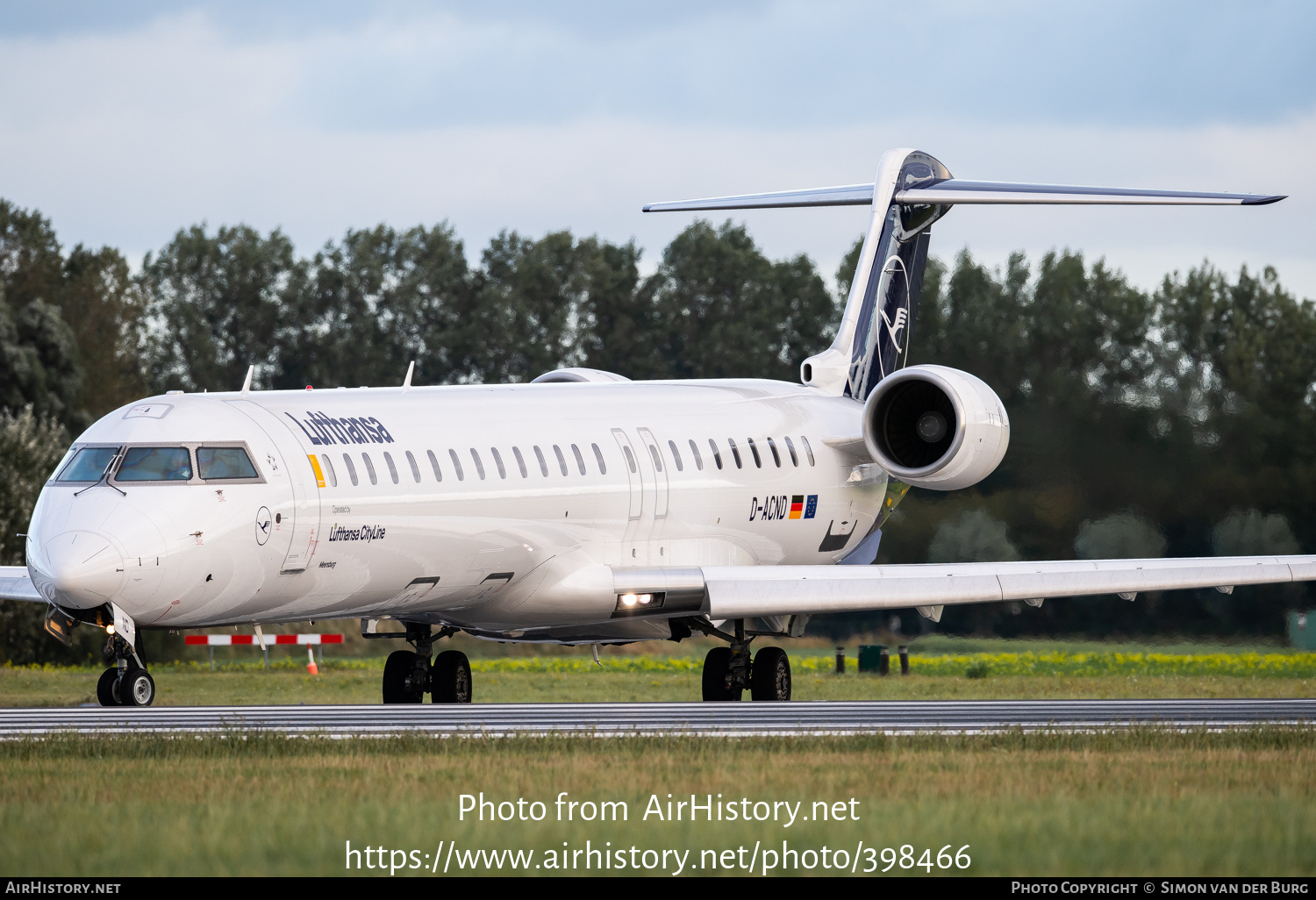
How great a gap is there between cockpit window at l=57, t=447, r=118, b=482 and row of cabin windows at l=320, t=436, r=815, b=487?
7.02 ft

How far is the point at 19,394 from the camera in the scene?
57188mm

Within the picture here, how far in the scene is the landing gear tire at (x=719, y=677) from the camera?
25688 mm

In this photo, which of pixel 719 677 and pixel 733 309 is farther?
pixel 733 309

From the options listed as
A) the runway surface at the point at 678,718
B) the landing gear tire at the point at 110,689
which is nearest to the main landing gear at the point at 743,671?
the runway surface at the point at 678,718

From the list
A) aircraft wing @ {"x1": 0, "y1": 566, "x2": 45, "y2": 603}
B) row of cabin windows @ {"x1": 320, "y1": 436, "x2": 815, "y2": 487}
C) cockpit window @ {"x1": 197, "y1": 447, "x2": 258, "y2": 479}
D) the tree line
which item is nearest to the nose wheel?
cockpit window @ {"x1": 197, "y1": 447, "x2": 258, "y2": 479}

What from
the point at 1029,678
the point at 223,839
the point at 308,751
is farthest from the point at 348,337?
the point at 223,839

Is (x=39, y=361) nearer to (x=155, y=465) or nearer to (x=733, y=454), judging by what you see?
(x=733, y=454)

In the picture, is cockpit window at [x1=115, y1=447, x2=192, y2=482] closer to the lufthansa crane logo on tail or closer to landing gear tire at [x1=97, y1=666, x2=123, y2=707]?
the lufthansa crane logo on tail

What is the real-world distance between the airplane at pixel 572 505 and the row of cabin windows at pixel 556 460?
3 centimetres

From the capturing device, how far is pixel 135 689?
1984 centimetres

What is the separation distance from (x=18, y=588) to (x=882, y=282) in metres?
13.7

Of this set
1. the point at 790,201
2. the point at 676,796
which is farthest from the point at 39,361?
the point at 676,796

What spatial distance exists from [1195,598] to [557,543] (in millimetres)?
13497

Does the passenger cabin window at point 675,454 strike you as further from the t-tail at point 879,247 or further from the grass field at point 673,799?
the grass field at point 673,799
